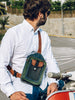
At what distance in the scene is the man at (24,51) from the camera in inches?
85.5

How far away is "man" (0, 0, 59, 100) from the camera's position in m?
2.17

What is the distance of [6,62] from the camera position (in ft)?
7.25

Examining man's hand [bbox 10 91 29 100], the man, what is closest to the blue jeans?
the man

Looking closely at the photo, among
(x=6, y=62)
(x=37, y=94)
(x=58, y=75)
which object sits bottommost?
(x=37, y=94)

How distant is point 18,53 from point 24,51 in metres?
0.05

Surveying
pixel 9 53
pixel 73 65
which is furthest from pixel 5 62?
pixel 73 65

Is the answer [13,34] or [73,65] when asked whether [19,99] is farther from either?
[73,65]

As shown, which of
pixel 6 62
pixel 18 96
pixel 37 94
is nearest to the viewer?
pixel 18 96

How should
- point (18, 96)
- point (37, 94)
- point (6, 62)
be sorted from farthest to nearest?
point (37, 94) → point (6, 62) → point (18, 96)

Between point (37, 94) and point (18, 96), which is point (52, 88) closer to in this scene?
point (37, 94)

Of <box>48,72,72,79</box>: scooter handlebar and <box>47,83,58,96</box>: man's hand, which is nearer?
<box>48,72,72,79</box>: scooter handlebar

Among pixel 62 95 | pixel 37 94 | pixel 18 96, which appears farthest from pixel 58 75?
pixel 18 96

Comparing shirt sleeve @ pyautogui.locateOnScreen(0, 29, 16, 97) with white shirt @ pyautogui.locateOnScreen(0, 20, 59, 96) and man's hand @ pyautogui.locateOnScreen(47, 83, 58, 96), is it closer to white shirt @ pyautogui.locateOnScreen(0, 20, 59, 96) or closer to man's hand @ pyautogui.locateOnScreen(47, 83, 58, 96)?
white shirt @ pyautogui.locateOnScreen(0, 20, 59, 96)

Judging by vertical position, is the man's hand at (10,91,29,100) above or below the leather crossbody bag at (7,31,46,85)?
below
